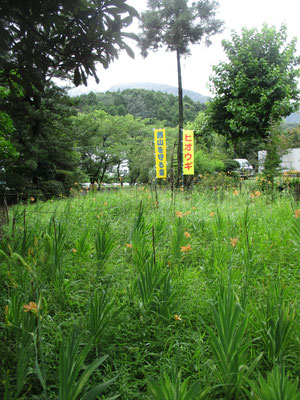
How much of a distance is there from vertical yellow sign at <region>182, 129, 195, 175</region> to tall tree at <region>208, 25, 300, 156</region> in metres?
2.48

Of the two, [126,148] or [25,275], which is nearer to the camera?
[25,275]

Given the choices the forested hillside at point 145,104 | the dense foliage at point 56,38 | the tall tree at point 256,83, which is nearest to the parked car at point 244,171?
the tall tree at point 256,83

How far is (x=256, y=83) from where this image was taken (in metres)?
11.8

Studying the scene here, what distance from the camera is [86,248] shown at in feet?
8.14

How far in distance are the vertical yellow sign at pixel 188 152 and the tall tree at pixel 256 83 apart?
2485mm

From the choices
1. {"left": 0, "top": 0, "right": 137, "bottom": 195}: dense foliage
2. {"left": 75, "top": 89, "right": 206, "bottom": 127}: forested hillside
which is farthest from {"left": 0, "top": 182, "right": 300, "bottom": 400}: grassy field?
{"left": 75, "top": 89, "right": 206, "bottom": 127}: forested hillside

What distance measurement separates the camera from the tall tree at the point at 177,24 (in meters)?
12.0

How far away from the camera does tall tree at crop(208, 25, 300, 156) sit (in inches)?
447

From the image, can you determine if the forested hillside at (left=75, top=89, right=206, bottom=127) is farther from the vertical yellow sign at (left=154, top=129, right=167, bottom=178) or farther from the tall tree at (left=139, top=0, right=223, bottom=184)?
the vertical yellow sign at (left=154, top=129, right=167, bottom=178)

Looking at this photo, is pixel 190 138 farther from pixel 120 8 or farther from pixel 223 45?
pixel 120 8

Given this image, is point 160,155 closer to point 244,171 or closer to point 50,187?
point 50,187

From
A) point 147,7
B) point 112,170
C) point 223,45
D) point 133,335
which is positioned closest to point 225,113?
point 223,45

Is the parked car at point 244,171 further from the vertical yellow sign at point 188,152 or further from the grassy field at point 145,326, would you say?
the grassy field at point 145,326

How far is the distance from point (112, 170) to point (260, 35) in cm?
1106
